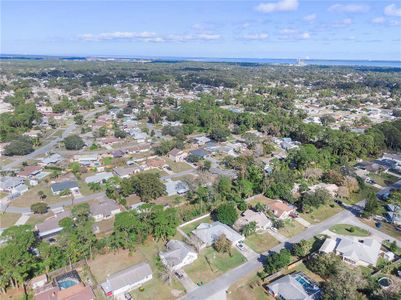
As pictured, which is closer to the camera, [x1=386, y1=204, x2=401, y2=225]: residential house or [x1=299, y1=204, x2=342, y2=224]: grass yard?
[x1=386, y1=204, x2=401, y2=225]: residential house

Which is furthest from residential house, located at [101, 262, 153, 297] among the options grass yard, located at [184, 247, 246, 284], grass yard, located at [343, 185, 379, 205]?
grass yard, located at [343, 185, 379, 205]

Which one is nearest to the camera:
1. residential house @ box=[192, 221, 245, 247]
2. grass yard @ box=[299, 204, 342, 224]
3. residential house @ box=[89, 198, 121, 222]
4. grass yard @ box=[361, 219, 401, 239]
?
residential house @ box=[192, 221, 245, 247]

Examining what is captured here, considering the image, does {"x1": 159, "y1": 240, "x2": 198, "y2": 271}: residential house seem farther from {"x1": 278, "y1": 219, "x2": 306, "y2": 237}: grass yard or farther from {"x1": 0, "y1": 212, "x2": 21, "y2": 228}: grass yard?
{"x1": 0, "y1": 212, "x2": 21, "y2": 228}: grass yard

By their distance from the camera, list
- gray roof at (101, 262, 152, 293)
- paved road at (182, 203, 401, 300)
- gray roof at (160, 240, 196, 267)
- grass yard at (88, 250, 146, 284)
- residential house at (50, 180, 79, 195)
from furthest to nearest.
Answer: residential house at (50, 180, 79, 195) → gray roof at (160, 240, 196, 267) → grass yard at (88, 250, 146, 284) → paved road at (182, 203, 401, 300) → gray roof at (101, 262, 152, 293)

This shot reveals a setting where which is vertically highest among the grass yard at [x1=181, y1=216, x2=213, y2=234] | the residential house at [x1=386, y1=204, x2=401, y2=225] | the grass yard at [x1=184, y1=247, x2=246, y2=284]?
the residential house at [x1=386, y1=204, x2=401, y2=225]

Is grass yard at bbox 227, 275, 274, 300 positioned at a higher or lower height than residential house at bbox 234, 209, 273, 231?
lower

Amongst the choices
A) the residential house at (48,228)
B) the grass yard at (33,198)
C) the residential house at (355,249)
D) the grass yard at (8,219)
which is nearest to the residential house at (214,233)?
the residential house at (355,249)

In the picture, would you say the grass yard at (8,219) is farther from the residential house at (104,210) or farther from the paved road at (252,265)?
the paved road at (252,265)

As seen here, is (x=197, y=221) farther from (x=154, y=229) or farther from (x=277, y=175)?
(x=277, y=175)
